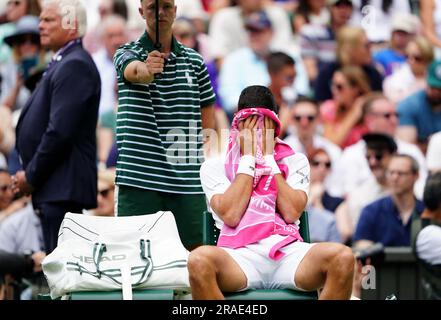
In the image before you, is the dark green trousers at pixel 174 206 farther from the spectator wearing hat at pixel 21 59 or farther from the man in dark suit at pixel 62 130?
the spectator wearing hat at pixel 21 59

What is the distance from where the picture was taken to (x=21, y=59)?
15086 millimetres

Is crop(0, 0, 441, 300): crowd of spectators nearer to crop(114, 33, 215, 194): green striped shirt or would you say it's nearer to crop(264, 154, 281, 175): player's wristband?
crop(114, 33, 215, 194): green striped shirt

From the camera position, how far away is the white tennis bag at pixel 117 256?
788 cm

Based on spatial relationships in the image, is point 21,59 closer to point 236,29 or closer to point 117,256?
point 236,29

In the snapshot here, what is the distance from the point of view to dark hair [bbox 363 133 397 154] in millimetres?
13734

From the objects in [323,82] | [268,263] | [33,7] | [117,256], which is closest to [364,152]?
[323,82]

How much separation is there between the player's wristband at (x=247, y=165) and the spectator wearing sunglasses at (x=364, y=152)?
5414 millimetres

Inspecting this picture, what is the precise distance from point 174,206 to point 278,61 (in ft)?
19.8

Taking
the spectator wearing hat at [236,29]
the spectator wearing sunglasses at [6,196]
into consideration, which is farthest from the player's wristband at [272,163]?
the spectator wearing hat at [236,29]

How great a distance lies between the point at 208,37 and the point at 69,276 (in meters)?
8.40

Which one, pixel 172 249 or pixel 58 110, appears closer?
pixel 172 249
